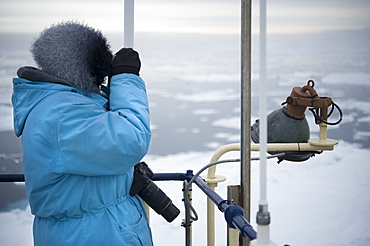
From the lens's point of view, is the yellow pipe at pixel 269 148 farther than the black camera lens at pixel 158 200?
Yes

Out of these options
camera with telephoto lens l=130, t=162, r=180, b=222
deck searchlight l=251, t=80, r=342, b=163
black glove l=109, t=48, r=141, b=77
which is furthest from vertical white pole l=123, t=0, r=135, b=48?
deck searchlight l=251, t=80, r=342, b=163

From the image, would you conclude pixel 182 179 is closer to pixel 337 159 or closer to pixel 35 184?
pixel 35 184

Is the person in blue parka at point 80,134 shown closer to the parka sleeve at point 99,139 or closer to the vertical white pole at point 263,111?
the parka sleeve at point 99,139

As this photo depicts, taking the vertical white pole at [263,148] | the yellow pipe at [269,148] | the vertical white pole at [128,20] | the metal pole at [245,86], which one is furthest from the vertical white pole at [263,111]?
the yellow pipe at [269,148]

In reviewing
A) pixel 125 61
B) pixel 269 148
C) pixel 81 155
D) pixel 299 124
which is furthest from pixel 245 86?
pixel 299 124

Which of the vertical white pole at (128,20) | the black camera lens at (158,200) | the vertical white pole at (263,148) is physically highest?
the vertical white pole at (128,20)

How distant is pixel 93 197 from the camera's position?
3.60ft

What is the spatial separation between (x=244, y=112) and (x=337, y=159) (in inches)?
153

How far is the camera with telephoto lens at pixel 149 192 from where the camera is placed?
3.98 ft

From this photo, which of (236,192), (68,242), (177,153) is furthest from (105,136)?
(177,153)

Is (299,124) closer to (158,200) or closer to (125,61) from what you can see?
(158,200)

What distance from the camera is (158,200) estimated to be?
1.31 m

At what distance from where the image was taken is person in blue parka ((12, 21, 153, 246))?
3.37ft

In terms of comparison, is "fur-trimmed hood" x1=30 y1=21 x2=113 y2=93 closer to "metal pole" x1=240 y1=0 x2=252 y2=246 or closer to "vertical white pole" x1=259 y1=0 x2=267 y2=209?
"metal pole" x1=240 y1=0 x2=252 y2=246
